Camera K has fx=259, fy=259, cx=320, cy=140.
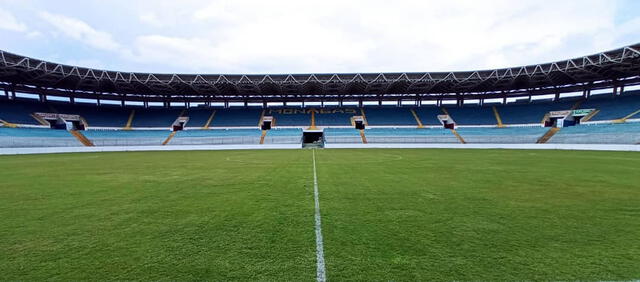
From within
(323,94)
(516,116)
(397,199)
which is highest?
(323,94)

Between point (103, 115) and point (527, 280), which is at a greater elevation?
point (103, 115)

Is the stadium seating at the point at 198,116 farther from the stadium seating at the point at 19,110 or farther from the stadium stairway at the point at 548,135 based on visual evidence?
the stadium stairway at the point at 548,135

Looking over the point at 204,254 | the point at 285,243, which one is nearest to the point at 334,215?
the point at 285,243

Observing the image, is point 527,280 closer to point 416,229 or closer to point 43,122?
point 416,229

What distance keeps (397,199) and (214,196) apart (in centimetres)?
448

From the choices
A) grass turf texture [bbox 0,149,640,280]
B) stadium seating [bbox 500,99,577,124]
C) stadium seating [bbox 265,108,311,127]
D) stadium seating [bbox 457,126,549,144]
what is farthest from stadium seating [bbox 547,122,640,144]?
stadium seating [bbox 265,108,311,127]

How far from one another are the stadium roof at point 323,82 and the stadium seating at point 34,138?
23.1ft

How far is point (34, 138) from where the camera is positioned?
2905cm

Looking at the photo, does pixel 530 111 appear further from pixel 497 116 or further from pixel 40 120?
pixel 40 120

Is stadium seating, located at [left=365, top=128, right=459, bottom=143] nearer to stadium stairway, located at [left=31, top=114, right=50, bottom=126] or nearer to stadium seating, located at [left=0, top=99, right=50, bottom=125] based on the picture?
stadium stairway, located at [left=31, top=114, right=50, bottom=126]

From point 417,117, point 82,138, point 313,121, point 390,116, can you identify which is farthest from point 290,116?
point 82,138

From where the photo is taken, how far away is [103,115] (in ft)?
139

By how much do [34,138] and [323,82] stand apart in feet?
115

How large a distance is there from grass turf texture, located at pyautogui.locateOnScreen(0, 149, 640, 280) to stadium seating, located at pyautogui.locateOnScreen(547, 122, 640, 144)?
1155 inches
